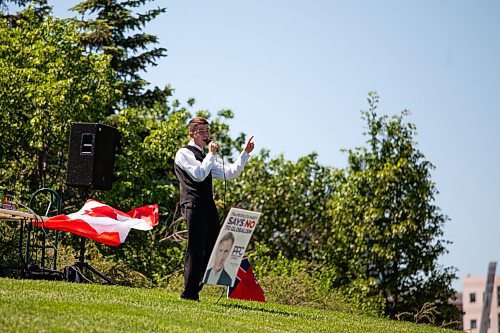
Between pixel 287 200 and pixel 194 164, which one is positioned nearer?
pixel 194 164

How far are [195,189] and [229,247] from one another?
673 mm

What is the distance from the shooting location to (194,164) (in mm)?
9633

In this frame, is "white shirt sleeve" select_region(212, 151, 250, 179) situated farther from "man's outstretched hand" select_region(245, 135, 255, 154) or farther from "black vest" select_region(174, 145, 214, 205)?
"black vest" select_region(174, 145, 214, 205)

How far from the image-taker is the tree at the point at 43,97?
2389cm

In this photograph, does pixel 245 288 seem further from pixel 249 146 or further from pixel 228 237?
pixel 249 146

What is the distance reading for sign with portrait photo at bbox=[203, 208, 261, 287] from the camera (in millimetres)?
9594

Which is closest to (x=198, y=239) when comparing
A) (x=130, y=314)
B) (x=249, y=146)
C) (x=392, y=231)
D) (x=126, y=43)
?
(x=249, y=146)

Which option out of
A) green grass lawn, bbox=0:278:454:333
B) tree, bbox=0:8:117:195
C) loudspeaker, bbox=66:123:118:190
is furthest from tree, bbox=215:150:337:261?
green grass lawn, bbox=0:278:454:333

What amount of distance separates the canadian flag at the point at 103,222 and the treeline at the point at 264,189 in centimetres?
644

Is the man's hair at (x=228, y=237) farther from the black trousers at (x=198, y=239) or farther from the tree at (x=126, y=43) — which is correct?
the tree at (x=126, y=43)

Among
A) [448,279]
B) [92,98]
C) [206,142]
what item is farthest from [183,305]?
[92,98]

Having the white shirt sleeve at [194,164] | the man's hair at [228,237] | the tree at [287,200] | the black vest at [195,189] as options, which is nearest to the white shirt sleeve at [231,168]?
the black vest at [195,189]

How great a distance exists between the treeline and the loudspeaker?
6.34 m

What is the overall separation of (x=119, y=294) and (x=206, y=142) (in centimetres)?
181
